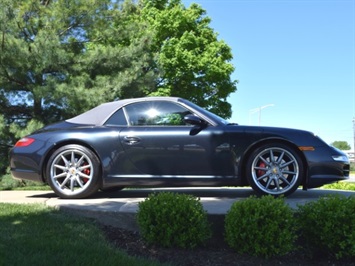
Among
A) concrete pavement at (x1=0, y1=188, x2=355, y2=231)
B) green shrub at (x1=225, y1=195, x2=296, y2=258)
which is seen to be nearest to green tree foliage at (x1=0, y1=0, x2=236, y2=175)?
concrete pavement at (x1=0, y1=188, x2=355, y2=231)

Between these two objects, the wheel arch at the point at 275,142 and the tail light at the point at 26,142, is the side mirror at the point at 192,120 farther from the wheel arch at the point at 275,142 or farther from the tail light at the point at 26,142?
the tail light at the point at 26,142

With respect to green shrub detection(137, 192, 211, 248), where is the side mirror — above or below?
above

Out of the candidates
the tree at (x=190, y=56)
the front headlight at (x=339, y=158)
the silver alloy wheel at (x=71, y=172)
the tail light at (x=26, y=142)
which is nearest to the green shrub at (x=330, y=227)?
the front headlight at (x=339, y=158)

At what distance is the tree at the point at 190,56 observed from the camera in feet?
74.2

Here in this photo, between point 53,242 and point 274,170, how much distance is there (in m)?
2.64

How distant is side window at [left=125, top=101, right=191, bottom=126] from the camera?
512 cm

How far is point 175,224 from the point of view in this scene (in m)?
3.60

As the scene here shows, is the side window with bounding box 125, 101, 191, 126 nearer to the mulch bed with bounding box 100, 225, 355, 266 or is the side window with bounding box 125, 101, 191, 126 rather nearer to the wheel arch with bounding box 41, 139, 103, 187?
the wheel arch with bounding box 41, 139, 103, 187

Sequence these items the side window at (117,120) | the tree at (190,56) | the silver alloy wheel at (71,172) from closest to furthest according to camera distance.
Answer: the silver alloy wheel at (71,172), the side window at (117,120), the tree at (190,56)

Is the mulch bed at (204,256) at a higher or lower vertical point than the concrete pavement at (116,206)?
lower

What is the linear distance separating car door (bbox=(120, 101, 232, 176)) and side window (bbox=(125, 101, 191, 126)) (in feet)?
0.30

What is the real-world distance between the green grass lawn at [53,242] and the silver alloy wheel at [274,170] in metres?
2.00

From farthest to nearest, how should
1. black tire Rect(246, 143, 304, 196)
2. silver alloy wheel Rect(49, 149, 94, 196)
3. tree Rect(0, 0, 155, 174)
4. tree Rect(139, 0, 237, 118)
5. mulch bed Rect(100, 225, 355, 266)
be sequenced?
1. tree Rect(139, 0, 237, 118)
2. tree Rect(0, 0, 155, 174)
3. silver alloy wheel Rect(49, 149, 94, 196)
4. black tire Rect(246, 143, 304, 196)
5. mulch bed Rect(100, 225, 355, 266)

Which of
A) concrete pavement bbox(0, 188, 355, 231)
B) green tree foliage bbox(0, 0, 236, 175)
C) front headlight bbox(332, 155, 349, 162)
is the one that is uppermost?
green tree foliage bbox(0, 0, 236, 175)
